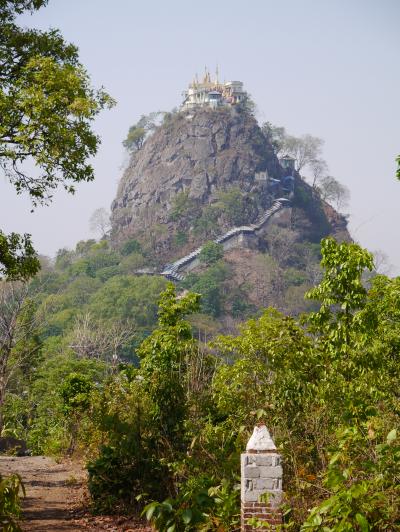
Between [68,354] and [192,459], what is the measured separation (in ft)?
124

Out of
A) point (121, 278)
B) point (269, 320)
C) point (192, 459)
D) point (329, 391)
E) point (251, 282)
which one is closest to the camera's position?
point (192, 459)

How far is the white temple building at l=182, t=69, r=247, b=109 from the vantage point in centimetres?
14988

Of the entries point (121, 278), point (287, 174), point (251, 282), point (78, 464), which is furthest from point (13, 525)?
point (287, 174)

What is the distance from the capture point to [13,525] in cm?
713

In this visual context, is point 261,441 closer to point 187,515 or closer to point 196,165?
point 187,515

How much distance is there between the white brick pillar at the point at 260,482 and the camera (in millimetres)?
7793

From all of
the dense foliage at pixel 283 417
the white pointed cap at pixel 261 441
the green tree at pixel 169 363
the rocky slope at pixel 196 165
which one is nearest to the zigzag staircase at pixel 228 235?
the rocky slope at pixel 196 165

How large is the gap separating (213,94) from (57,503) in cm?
14068

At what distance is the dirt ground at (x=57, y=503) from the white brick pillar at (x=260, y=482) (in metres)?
2.68

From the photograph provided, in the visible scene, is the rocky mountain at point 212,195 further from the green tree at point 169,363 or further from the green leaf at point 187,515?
the green leaf at point 187,515

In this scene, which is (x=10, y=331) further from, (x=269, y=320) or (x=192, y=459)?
(x=192, y=459)

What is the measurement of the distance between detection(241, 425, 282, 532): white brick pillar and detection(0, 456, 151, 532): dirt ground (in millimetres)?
2680

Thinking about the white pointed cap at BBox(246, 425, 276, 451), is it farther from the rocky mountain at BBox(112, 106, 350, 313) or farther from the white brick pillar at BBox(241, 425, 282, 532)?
the rocky mountain at BBox(112, 106, 350, 313)

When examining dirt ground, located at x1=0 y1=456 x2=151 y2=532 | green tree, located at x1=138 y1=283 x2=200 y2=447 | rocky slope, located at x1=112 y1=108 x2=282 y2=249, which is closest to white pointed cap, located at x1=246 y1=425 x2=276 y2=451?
dirt ground, located at x1=0 y1=456 x2=151 y2=532
